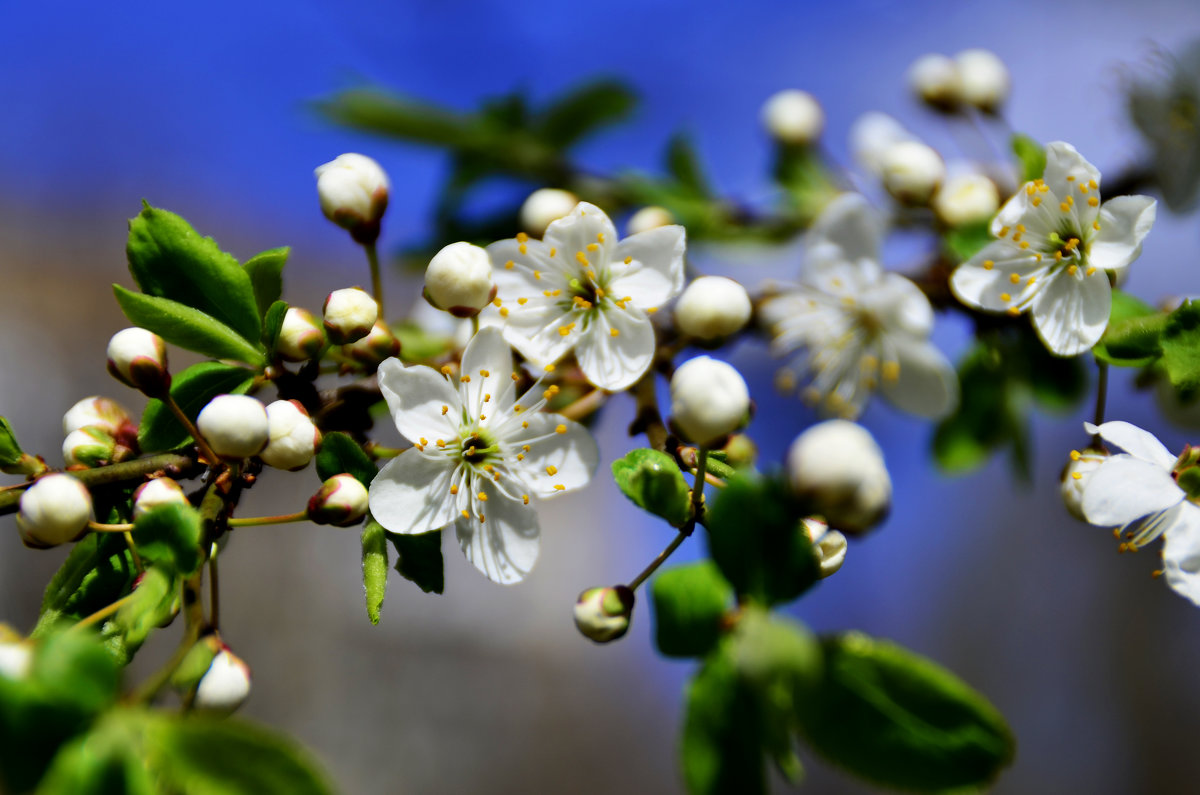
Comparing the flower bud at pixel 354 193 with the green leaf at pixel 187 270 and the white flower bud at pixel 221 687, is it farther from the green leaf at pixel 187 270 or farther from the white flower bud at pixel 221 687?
the white flower bud at pixel 221 687

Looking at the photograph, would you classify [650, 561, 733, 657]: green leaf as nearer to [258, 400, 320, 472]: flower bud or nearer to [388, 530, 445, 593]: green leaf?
[388, 530, 445, 593]: green leaf

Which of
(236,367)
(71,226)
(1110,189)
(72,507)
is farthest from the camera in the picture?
(71,226)

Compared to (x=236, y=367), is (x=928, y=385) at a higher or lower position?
higher

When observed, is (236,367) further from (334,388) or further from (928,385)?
(928,385)

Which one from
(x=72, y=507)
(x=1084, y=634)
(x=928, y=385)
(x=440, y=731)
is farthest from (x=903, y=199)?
(x=1084, y=634)

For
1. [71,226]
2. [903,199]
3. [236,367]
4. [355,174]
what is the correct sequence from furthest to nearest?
[71,226], [903,199], [355,174], [236,367]

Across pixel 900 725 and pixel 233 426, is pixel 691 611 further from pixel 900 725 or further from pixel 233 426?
pixel 233 426

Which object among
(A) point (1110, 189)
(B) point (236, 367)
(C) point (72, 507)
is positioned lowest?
(C) point (72, 507)
